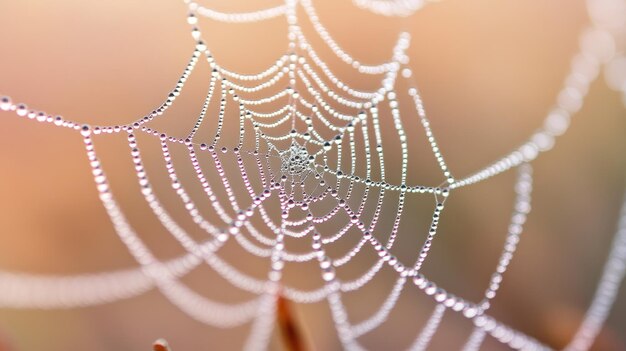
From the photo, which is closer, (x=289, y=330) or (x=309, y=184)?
(x=289, y=330)

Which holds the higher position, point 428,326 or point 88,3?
point 88,3

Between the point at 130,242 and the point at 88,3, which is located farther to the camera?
the point at 130,242

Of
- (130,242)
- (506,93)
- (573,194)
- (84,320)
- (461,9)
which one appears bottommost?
(84,320)

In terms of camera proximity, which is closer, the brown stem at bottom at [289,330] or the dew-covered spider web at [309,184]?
the brown stem at bottom at [289,330]

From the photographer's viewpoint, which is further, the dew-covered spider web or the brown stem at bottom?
the dew-covered spider web

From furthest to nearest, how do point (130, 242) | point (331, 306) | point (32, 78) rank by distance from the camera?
point (331, 306)
point (130, 242)
point (32, 78)

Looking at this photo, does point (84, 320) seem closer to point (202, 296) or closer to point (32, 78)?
point (202, 296)

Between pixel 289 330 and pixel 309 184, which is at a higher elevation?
pixel 309 184

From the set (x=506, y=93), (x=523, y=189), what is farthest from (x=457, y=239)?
(x=506, y=93)
